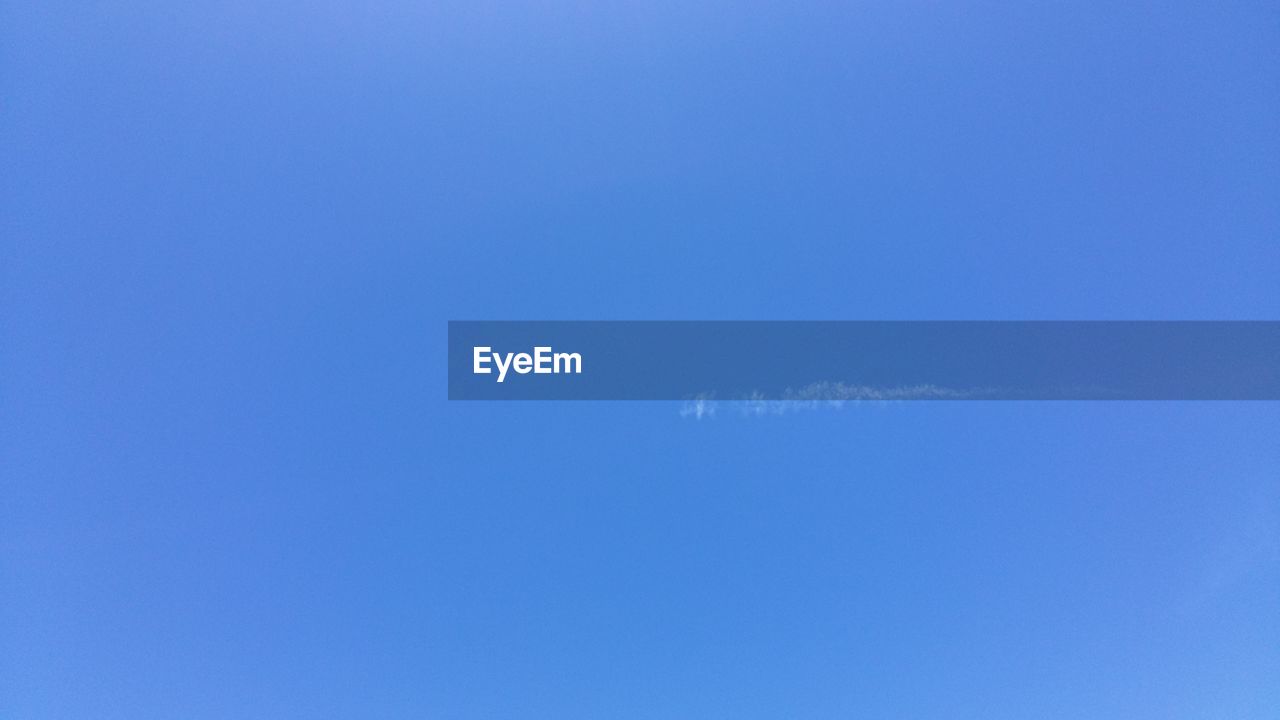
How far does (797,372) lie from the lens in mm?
1881

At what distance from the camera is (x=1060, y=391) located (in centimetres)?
188

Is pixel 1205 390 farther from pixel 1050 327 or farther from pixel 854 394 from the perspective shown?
pixel 854 394

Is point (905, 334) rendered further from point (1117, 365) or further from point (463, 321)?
A: point (463, 321)

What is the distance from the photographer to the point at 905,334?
1.88 metres

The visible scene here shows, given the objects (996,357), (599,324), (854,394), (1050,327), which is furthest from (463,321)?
(1050,327)

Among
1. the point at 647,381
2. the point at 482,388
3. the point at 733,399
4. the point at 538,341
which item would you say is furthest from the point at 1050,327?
the point at 482,388

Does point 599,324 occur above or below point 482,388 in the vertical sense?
above

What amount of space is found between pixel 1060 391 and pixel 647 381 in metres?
0.93

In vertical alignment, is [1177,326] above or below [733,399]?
above

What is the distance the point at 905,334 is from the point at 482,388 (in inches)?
37.9

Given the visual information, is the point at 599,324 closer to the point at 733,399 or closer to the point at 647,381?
the point at 647,381

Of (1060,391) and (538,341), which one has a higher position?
(538,341)

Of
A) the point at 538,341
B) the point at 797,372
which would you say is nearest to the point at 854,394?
the point at 797,372

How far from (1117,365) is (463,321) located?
1482 mm
